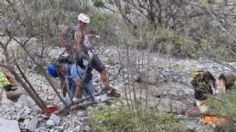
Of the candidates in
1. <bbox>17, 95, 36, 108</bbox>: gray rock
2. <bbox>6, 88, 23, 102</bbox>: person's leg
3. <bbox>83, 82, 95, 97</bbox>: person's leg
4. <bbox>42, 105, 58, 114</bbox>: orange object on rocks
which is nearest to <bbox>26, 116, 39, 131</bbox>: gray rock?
<bbox>42, 105, 58, 114</bbox>: orange object on rocks

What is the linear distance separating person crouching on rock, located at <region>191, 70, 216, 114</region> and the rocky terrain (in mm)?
249

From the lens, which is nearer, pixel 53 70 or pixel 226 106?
pixel 226 106

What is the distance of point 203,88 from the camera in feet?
29.3

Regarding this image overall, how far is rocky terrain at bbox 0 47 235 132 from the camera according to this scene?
8516 mm

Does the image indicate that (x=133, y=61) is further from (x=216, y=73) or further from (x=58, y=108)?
(x=216, y=73)

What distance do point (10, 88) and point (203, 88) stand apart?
10.8 feet

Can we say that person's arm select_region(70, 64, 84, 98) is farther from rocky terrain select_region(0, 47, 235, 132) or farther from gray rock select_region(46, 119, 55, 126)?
gray rock select_region(46, 119, 55, 126)

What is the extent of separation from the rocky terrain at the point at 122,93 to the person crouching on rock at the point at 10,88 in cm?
11

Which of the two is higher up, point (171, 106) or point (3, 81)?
point (3, 81)

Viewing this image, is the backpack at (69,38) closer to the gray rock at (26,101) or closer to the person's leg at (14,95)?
the gray rock at (26,101)

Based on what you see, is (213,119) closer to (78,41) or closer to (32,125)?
(78,41)

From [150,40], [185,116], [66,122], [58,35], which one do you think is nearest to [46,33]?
[58,35]

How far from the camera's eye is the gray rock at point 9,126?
26.4 feet

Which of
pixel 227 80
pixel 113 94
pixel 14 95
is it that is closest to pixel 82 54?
pixel 113 94
